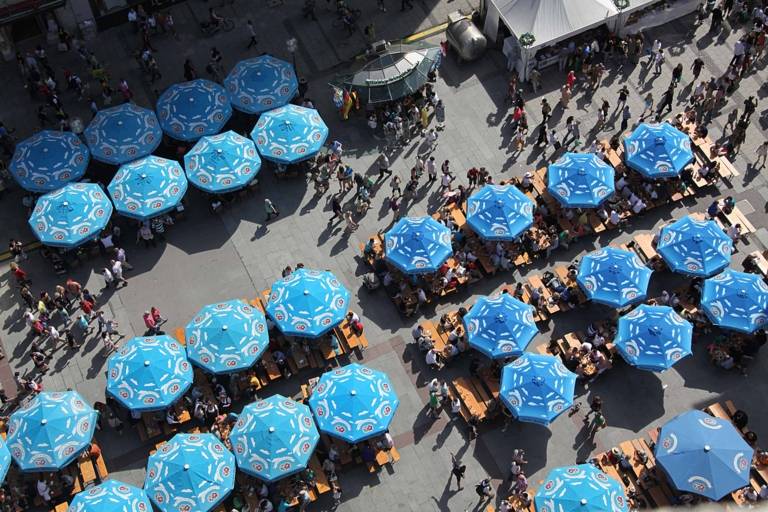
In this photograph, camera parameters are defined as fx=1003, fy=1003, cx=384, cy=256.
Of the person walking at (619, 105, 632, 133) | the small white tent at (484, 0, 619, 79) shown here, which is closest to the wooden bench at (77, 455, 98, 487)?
the small white tent at (484, 0, 619, 79)

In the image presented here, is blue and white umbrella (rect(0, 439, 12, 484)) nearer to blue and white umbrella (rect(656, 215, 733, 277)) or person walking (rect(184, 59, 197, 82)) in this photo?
person walking (rect(184, 59, 197, 82))

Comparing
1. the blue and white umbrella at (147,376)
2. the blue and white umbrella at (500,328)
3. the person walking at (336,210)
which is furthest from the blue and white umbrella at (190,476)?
the person walking at (336,210)

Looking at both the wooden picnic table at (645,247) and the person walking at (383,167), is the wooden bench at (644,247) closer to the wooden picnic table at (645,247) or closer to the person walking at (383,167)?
the wooden picnic table at (645,247)

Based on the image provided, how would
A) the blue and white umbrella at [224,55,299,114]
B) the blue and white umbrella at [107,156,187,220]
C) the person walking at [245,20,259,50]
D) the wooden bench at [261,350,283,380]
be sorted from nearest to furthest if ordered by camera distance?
the wooden bench at [261,350,283,380] → the blue and white umbrella at [107,156,187,220] → the blue and white umbrella at [224,55,299,114] → the person walking at [245,20,259,50]

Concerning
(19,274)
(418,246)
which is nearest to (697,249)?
(418,246)

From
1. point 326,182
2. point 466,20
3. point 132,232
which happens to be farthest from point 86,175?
point 466,20

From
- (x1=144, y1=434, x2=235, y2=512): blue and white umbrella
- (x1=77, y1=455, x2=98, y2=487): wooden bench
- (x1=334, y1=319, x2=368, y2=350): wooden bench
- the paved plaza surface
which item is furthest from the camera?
(x1=334, y1=319, x2=368, y2=350): wooden bench

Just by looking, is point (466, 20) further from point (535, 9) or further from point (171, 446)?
point (171, 446)
